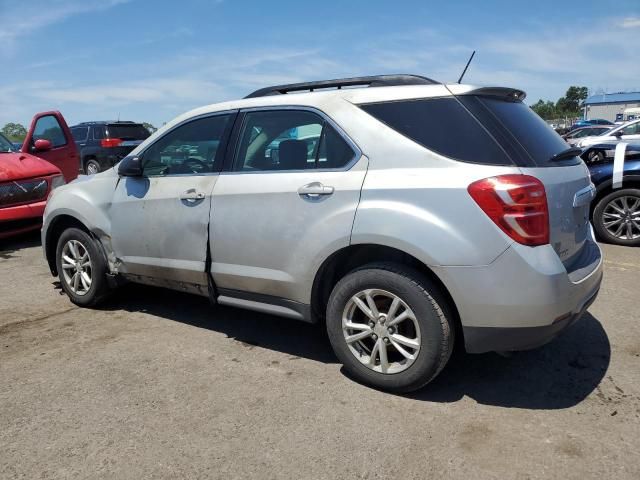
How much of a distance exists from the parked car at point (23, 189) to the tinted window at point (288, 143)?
4.75 metres

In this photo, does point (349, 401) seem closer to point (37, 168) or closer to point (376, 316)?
point (376, 316)

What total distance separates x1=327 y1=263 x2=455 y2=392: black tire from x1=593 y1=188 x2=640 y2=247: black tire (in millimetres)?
4876

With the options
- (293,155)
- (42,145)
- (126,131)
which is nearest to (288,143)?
(293,155)

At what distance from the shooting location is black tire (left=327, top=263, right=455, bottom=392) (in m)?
2.87

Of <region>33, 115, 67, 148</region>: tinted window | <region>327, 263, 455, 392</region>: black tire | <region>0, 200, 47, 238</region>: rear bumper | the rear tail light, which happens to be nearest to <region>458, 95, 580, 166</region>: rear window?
<region>327, 263, 455, 392</region>: black tire

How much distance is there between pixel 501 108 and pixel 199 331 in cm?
267

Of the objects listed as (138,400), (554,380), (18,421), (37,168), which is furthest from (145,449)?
(37,168)

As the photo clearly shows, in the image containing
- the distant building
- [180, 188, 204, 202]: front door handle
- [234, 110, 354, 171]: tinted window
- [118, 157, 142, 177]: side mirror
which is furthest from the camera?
the distant building

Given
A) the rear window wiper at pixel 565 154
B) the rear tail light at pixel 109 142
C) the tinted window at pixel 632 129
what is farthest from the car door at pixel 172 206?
the rear tail light at pixel 109 142

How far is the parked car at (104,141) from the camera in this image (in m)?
16.5

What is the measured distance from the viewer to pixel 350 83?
3469 mm

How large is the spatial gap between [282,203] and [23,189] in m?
5.31

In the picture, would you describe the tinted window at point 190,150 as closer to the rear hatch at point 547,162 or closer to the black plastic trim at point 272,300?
the black plastic trim at point 272,300

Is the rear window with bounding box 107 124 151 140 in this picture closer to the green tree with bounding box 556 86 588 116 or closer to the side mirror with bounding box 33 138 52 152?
the side mirror with bounding box 33 138 52 152
